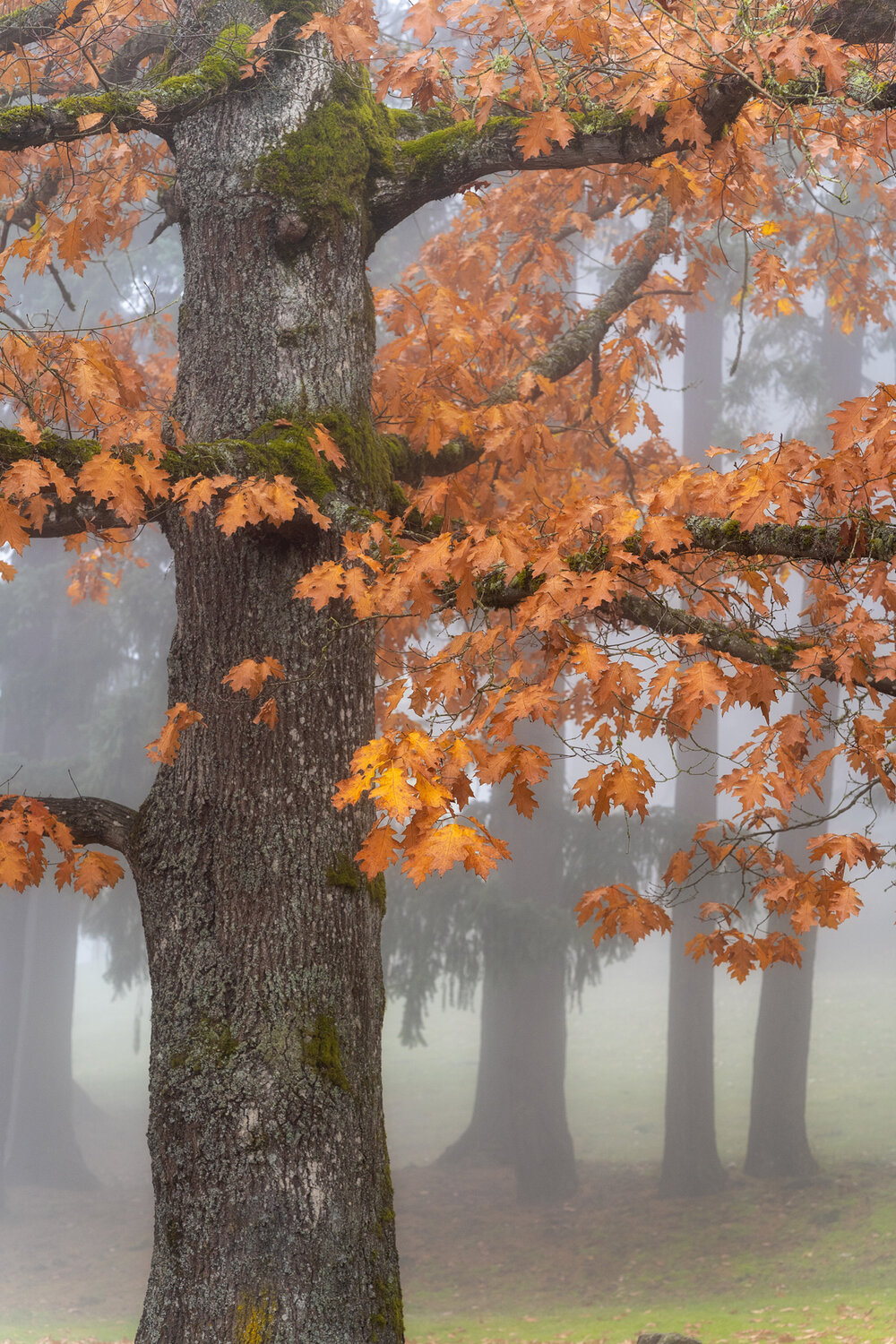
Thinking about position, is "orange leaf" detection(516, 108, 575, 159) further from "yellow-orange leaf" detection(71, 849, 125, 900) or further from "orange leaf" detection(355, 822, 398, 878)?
"yellow-orange leaf" detection(71, 849, 125, 900)

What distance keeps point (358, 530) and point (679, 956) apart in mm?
10215

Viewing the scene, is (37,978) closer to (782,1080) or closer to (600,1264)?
(600,1264)

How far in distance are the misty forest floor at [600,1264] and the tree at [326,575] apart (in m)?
5.56

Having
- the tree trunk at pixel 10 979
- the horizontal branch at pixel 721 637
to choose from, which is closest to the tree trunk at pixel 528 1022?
the tree trunk at pixel 10 979

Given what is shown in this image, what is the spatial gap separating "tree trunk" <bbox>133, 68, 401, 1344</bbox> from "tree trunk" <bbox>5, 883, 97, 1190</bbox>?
1255cm

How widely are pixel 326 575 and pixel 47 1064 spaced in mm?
14280

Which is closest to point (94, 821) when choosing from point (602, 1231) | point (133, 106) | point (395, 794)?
point (395, 794)

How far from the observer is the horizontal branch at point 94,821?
377 cm

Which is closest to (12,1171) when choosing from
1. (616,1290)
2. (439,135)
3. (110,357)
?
(616,1290)

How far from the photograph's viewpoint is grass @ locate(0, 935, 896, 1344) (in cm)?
866

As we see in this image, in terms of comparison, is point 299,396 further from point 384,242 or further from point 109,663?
point 109,663

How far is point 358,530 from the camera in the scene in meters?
3.77

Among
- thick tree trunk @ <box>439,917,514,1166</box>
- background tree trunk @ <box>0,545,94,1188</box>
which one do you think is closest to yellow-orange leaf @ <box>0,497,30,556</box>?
thick tree trunk @ <box>439,917,514,1166</box>

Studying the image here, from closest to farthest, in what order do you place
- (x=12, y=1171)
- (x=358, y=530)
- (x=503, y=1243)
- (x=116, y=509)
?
1. (x=116, y=509)
2. (x=358, y=530)
3. (x=503, y=1243)
4. (x=12, y=1171)
